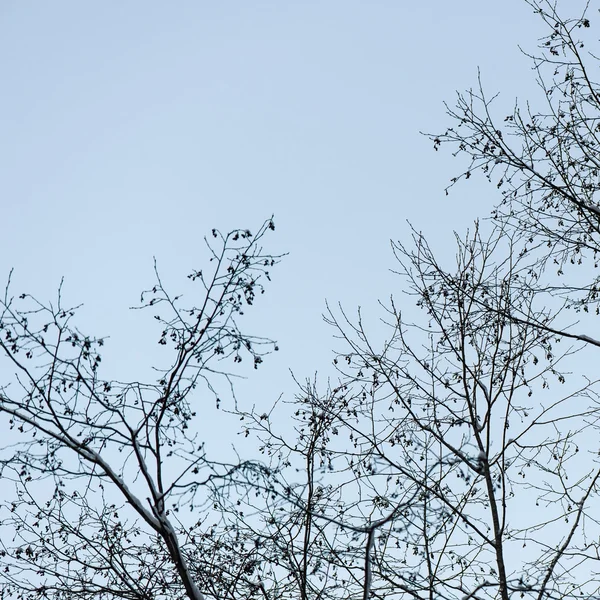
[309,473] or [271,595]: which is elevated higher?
[309,473]

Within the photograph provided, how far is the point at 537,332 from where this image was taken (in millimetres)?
7262

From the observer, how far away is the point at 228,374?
473 centimetres

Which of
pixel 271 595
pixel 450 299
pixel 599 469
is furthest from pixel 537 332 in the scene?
pixel 271 595

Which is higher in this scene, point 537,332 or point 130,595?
point 537,332

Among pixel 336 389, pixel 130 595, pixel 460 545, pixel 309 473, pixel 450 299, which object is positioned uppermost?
pixel 450 299

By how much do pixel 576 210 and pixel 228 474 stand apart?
4564 millimetres

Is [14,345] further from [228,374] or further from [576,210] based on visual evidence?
[576,210]

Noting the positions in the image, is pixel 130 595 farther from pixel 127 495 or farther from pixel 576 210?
pixel 576 210

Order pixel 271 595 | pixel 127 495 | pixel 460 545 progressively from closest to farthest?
1. pixel 127 495
2. pixel 271 595
3. pixel 460 545

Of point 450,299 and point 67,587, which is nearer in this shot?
point 67,587

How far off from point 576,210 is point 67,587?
17.6ft

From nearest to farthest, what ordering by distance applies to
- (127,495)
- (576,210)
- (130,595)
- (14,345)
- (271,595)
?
(127,495)
(14,345)
(130,595)
(271,595)
(576,210)

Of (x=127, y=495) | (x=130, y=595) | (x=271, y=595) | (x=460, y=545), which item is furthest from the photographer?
(x=460, y=545)

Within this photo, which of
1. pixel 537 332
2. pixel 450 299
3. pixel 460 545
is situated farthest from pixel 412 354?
pixel 460 545
